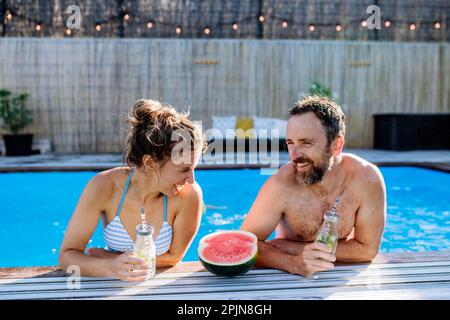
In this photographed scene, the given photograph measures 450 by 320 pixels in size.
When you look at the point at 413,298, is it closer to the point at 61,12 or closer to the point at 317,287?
the point at 317,287

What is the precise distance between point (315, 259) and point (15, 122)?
10.3 m

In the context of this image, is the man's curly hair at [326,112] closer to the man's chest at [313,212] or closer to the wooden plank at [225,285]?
the man's chest at [313,212]

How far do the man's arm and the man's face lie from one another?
264 mm

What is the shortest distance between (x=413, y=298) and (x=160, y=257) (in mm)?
1095

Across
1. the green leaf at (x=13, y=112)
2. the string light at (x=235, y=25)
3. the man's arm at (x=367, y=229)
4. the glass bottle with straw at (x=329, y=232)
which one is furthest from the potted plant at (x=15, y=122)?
the glass bottle with straw at (x=329, y=232)

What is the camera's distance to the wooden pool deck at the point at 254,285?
1.71 meters

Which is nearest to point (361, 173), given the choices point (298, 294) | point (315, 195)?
point (315, 195)

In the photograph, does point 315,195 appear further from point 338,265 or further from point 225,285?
point 225,285

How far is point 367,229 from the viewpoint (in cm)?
208

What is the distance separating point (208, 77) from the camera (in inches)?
459

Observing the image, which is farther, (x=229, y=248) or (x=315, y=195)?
(x=315, y=195)

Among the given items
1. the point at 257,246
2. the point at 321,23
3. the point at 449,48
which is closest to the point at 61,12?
the point at 321,23

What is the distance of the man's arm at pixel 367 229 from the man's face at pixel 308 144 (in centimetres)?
26

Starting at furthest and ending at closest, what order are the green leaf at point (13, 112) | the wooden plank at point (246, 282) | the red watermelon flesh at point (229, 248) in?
the green leaf at point (13, 112) < the red watermelon flesh at point (229, 248) < the wooden plank at point (246, 282)
